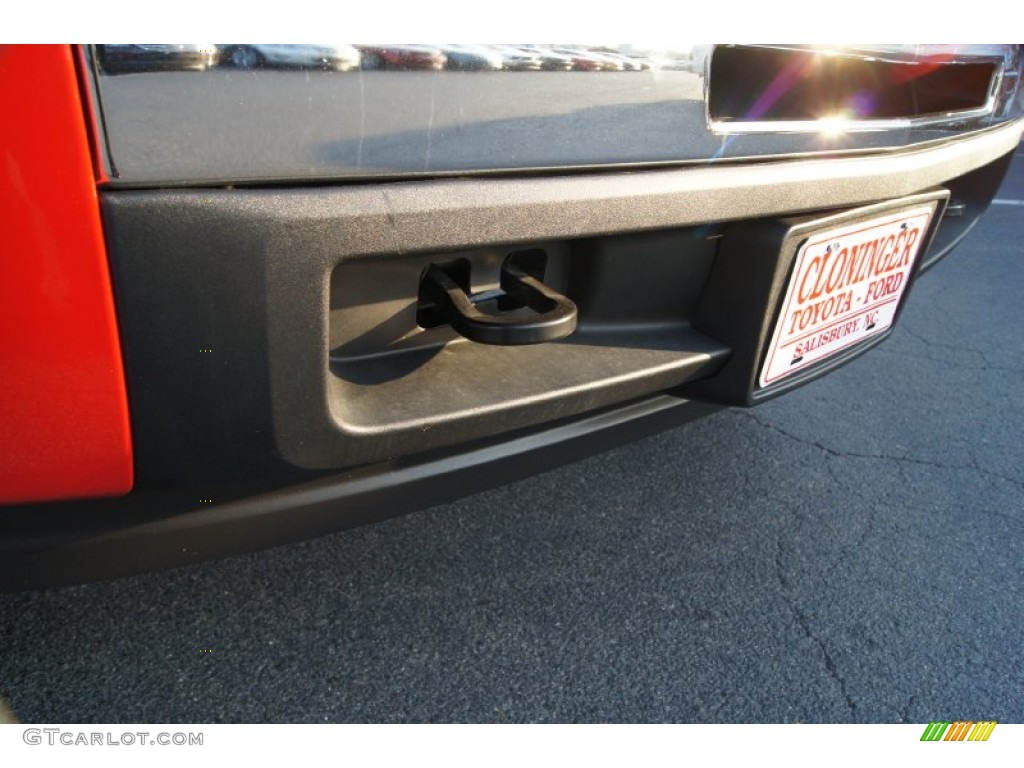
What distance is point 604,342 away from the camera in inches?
48.1

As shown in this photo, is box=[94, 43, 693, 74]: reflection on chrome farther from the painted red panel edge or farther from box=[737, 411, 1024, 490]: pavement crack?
box=[737, 411, 1024, 490]: pavement crack

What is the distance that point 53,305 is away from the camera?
75cm

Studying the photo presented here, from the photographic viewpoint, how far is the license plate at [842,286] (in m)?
1.26

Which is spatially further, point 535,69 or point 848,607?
point 848,607

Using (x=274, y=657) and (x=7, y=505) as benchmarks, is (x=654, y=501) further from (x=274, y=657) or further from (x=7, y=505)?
(x=7, y=505)

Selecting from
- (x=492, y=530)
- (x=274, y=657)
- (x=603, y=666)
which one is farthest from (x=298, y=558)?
(x=603, y=666)

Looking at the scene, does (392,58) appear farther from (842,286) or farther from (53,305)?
(842,286)

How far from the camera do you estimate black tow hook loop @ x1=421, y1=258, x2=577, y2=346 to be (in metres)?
1.02

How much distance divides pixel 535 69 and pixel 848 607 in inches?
44.0

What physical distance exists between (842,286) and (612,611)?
2.25 ft

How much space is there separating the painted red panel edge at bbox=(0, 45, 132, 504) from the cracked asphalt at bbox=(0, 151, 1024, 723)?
1.66 feet

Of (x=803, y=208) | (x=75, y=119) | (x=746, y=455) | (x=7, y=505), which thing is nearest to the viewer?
(x=75, y=119)

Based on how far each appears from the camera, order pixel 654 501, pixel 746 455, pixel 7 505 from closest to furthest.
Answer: pixel 7 505, pixel 654 501, pixel 746 455
